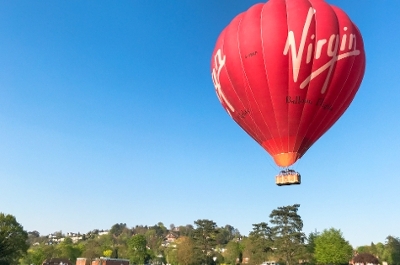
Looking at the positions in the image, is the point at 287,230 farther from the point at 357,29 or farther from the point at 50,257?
the point at 50,257

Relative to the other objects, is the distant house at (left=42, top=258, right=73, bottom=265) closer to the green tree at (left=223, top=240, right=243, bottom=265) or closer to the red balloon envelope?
the green tree at (left=223, top=240, right=243, bottom=265)

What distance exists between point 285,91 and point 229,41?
4.97m

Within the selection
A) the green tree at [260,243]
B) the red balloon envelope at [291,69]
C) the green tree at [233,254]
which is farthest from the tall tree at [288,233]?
the red balloon envelope at [291,69]

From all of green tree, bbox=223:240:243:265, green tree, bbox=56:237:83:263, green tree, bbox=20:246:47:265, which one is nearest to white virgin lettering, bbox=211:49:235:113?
green tree, bbox=223:240:243:265

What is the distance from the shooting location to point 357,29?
24.2 m

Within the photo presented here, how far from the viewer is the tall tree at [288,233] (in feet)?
213

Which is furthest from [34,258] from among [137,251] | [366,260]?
[366,260]

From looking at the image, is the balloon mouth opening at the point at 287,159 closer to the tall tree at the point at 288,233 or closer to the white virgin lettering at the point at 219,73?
the white virgin lettering at the point at 219,73

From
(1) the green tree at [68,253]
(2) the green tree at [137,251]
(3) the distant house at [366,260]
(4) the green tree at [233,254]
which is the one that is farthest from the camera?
(1) the green tree at [68,253]

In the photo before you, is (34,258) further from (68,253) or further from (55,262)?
(68,253)

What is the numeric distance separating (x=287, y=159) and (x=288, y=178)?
49.0 inches

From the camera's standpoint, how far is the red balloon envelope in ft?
71.5

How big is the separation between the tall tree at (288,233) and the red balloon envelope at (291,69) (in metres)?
46.3

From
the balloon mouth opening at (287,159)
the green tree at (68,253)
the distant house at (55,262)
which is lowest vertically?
the distant house at (55,262)
